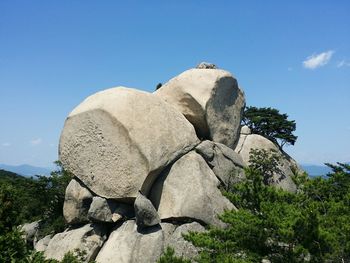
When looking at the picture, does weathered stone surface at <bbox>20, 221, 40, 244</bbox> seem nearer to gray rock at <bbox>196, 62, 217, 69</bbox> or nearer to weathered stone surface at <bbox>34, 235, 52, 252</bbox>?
weathered stone surface at <bbox>34, 235, 52, 252</bbox>

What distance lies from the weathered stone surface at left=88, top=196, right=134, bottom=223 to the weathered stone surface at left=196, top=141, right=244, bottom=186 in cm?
596

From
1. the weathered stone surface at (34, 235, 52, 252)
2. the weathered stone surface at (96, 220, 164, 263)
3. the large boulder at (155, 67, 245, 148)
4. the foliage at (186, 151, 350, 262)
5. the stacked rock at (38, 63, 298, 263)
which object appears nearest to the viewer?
the foliage at (186, 151, 350, 262)

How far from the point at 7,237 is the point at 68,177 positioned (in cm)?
1526

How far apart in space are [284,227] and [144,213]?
1062 cm

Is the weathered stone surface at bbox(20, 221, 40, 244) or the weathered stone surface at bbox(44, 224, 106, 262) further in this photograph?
the weathered stone surface at bbox(20, 221, 40, 244)

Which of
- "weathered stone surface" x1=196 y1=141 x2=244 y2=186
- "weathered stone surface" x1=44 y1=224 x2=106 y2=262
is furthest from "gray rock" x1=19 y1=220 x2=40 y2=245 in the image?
"weathered stone surface" x1=196 y1=141 x2=244 y2=186

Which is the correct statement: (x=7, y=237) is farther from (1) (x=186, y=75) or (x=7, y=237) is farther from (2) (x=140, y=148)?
(1) (x=186, y=75)

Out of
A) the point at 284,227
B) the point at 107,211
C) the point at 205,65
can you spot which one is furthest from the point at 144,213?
the point at 205,65

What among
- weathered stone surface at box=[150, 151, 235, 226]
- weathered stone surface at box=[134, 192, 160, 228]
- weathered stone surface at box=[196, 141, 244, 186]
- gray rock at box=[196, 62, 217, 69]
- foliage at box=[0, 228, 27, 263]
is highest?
gray rock at box=[196, 62, 217, 69]

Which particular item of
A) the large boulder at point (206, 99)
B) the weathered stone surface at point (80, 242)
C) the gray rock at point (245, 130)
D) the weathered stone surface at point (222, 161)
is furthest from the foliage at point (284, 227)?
the gray rock at point (245, 130)

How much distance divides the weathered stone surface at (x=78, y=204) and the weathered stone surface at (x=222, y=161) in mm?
7698

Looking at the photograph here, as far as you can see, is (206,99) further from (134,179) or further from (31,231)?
(31,231)

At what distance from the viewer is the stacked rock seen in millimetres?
22156

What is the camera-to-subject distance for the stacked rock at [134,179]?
72.7 feet
